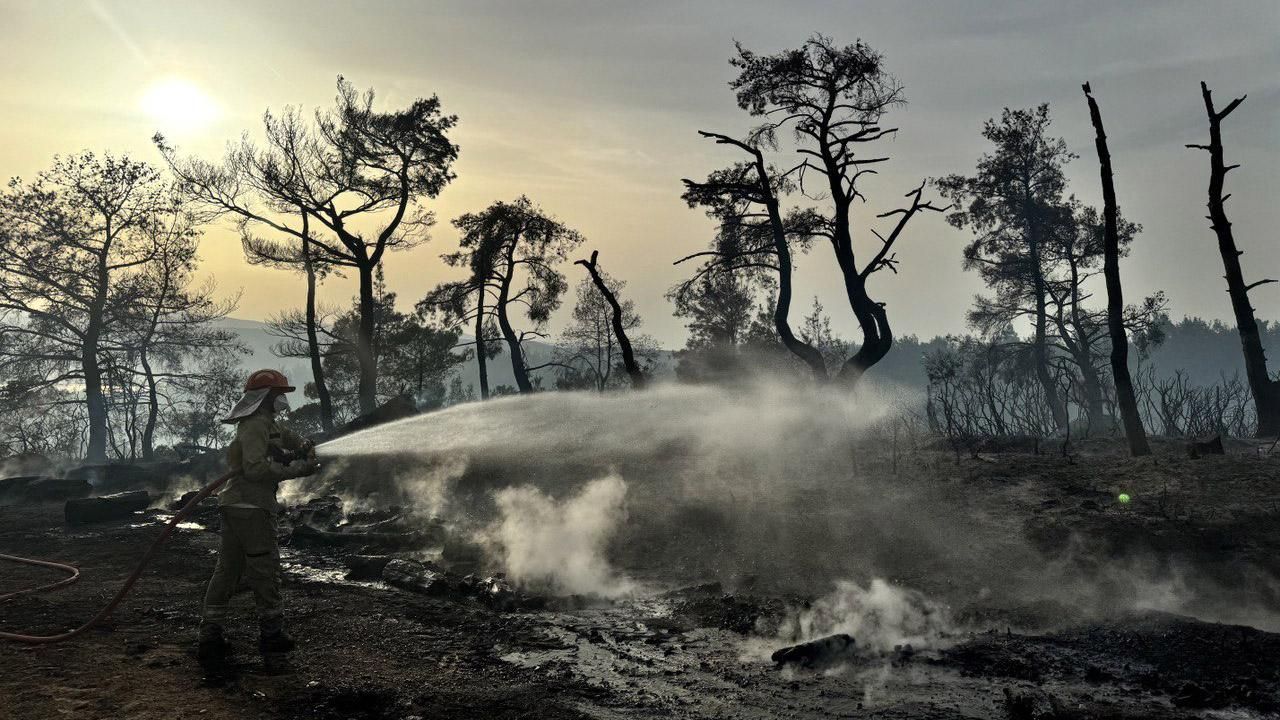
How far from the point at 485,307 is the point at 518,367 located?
13.6 ft

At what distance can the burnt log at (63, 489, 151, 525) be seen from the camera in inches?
569

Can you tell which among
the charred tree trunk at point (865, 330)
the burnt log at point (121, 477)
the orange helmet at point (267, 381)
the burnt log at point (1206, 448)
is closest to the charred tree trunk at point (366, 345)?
the burnt log at point (121, 477)

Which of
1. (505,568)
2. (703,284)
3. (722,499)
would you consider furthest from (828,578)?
(703,284)

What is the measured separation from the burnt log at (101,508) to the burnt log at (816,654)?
A: 49.9 ft

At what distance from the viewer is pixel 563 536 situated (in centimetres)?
1097

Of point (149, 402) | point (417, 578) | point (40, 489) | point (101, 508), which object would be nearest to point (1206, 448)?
point (417, 578)

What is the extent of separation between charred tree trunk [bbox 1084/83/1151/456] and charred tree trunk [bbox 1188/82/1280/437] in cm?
243

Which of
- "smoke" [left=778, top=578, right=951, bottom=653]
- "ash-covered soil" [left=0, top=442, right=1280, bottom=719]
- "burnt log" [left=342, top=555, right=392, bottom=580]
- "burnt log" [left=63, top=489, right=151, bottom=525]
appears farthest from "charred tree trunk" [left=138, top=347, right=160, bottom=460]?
"smoke" [left=778, top=578, right=951, bottom=653]

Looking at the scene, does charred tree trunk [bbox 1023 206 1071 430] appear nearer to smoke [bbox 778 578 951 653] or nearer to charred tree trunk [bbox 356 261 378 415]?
smoke [bbox 778 578 951 653]

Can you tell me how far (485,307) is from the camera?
34.5m

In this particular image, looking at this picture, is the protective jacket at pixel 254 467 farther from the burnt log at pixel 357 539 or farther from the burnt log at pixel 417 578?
the burnt log at pixel 357 539

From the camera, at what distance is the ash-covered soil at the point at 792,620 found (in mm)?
5277

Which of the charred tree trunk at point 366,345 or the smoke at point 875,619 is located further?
the charred tree trunk at point 366,345

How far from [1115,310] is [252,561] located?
15529mm
